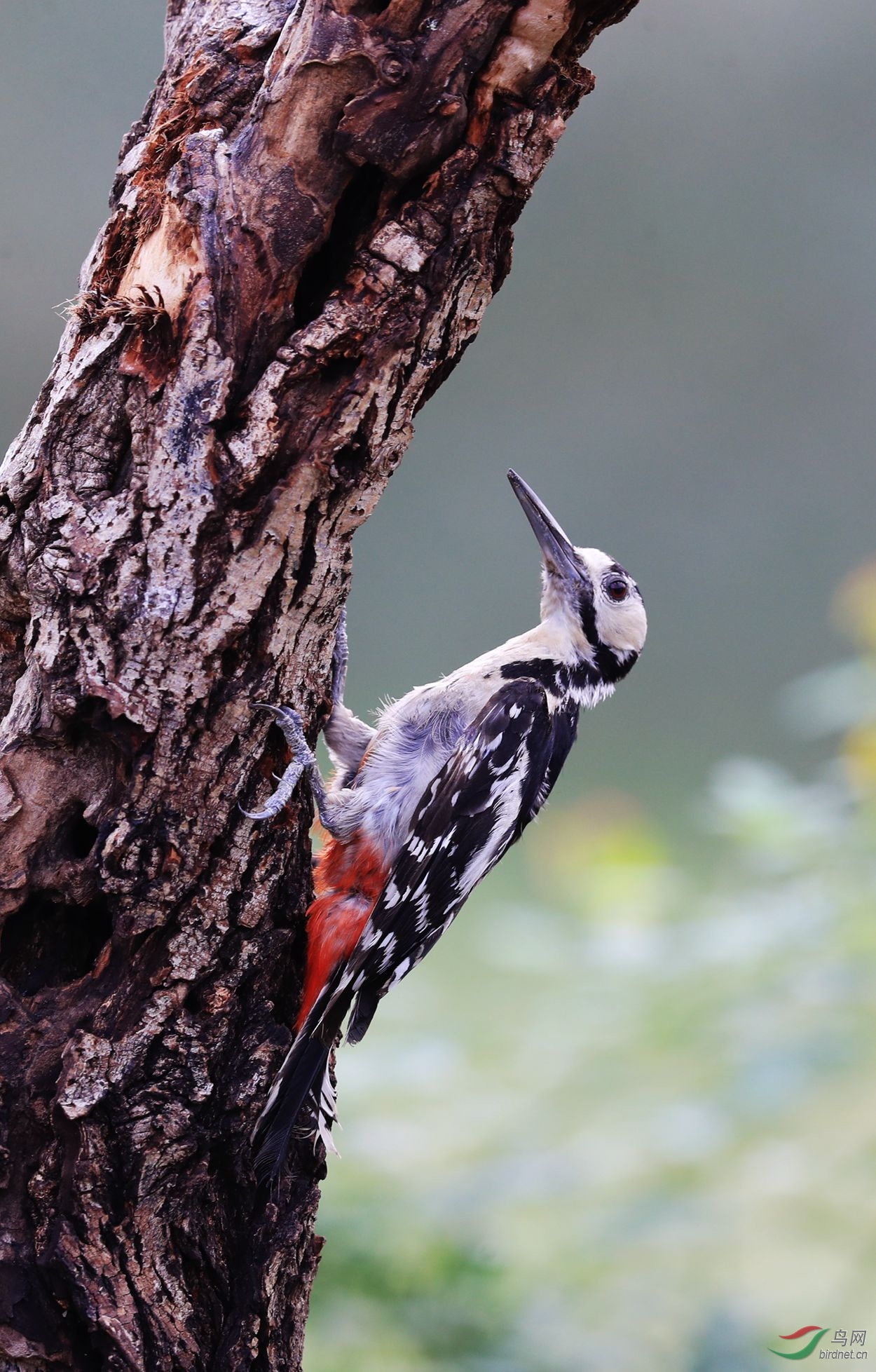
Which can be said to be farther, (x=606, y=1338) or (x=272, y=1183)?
(x=606, y=1338)

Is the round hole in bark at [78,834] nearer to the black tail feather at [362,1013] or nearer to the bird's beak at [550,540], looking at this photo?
the black tail feather at [362,1013]

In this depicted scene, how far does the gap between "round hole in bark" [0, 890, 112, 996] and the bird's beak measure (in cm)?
141

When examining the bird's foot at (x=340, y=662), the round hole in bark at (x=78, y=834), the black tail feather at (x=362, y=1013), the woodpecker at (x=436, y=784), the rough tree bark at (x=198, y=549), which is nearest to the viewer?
the rough tree bark at (x=198, y=549)

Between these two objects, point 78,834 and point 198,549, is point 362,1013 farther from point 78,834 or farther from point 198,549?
point 198,549

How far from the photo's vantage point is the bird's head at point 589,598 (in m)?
2.69

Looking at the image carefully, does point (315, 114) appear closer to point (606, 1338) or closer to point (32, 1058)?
point (32, 1058)

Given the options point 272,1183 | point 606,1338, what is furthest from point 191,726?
point 606,1338

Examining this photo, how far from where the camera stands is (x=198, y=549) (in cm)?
162

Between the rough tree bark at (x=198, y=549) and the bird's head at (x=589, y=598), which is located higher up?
the bird's head at (x=589, y=598)

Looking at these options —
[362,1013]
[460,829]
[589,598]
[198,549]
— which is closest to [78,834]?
→ [198,549]

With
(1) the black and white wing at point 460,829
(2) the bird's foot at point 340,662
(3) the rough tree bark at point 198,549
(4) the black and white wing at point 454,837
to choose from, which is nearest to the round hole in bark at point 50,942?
(3) the rough tree bark at point 198,549

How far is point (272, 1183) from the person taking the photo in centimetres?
186

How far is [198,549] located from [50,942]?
2.21 ft

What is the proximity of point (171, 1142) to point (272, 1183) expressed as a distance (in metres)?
0.25
